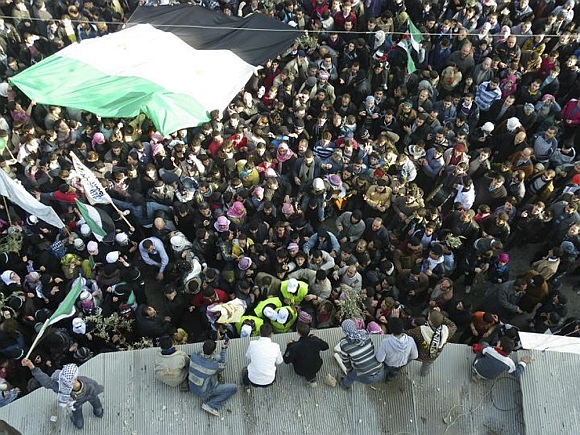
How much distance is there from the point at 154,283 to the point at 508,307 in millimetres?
5747

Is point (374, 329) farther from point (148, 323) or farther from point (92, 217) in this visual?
point (92, 217)

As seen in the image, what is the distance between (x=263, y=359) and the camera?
20.9 feet

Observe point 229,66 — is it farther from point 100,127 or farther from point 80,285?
point 80,285

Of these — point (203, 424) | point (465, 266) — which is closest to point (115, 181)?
point (203, 424)

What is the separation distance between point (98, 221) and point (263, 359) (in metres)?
3.31

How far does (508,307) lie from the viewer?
8094 millimetres

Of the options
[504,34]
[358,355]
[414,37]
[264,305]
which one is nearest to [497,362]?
[358,355]

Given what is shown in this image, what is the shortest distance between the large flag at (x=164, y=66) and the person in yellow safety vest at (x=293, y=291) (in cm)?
301

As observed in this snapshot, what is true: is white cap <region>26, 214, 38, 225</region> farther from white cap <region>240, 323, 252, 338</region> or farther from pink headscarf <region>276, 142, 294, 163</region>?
pink headscarf <region>276, 142, 294, 163</region>

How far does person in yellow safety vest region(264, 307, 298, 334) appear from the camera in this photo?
24.6ft

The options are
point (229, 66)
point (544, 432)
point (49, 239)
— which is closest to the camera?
point (544, 432)

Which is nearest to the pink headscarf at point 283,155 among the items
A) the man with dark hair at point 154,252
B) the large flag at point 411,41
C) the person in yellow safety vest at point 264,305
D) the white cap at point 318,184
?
the white cap at point 318,184

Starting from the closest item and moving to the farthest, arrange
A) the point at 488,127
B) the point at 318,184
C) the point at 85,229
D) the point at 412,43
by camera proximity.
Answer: the point at 85,229
the point at 318,184
the point at 488,127
the point at 412,43

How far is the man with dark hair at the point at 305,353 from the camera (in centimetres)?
655
